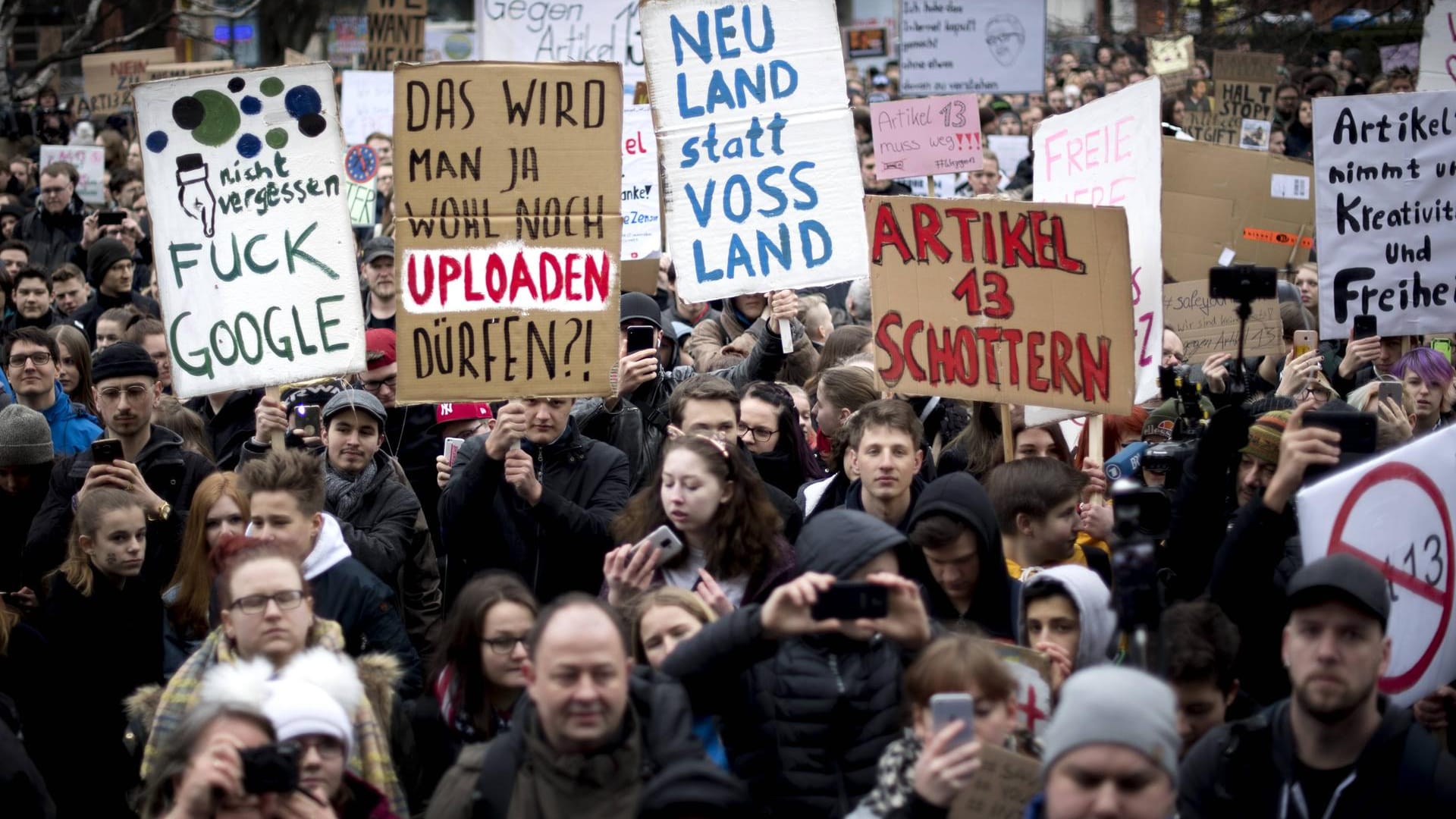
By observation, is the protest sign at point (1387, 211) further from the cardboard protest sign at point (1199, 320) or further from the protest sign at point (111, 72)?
the protest sign at point (111, 72)

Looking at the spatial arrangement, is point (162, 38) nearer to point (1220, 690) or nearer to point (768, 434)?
point (768, 434)

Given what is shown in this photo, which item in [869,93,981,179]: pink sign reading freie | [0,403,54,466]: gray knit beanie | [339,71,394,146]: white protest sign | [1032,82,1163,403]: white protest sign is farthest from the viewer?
[339,71,394,146]: white protest sign

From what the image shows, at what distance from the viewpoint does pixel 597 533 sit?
583 cm

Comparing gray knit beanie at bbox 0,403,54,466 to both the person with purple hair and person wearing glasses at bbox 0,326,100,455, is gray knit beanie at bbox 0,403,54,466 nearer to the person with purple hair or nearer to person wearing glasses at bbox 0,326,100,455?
person wearing glasses at bbox 0,326,100,455

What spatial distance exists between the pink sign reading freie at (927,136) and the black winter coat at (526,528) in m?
5.67

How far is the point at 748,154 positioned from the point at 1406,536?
12.4ft

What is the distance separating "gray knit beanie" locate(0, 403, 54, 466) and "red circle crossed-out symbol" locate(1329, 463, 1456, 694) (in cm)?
484

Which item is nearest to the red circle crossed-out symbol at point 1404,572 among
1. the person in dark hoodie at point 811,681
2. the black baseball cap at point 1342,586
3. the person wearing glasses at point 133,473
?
the black baseball cap at point 1342,586

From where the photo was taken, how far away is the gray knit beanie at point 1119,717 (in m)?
3.20

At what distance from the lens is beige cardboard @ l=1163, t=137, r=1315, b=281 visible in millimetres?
10195

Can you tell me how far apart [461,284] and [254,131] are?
1260 millimetres

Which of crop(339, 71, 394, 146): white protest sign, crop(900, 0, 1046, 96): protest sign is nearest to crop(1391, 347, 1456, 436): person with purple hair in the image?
crop(900, 0, 1046, 96): protest sign

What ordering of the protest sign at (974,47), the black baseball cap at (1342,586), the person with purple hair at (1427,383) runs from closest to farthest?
the black baseball cap at (1342,586)
the person with purple hair at (1427,383)
the protest sign at (974,47)

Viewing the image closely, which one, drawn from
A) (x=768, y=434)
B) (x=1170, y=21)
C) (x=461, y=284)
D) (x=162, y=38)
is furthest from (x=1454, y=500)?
(x=162, y=38)
